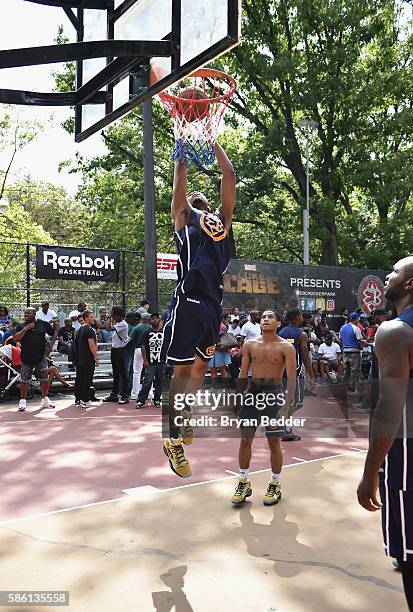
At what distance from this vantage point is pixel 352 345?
43.9ft

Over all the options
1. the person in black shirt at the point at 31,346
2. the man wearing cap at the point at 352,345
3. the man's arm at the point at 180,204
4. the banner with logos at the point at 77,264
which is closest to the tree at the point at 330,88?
the man wearing cap at the point at 352,345

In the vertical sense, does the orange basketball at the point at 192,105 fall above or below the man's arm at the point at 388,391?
above

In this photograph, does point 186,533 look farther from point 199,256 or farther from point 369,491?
point 369,491

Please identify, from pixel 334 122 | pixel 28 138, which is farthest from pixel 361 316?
pixel 28 138

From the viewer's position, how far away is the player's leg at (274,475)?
579 centimetres

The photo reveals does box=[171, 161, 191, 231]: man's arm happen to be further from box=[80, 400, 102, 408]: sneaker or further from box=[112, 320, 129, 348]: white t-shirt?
box=[80, 400, 102, 408]: sneaker

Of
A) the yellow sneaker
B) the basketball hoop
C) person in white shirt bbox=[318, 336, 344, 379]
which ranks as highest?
the basketball hoop

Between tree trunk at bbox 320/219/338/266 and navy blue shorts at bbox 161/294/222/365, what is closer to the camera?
navy blue shorts at bbox 161/294/222/365

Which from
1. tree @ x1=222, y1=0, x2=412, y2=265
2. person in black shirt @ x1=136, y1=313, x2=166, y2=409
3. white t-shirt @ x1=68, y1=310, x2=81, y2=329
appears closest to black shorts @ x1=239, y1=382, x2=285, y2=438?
person in black shirt @ x1=136, y1=313, x2=166, y2=409

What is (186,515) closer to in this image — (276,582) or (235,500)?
(235,500)

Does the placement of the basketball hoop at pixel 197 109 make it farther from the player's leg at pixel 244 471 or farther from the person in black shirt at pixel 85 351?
the person in black shirt at pixel 85 351

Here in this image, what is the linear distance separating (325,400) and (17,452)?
777 cm

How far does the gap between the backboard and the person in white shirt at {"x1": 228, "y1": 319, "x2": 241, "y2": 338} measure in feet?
29.6

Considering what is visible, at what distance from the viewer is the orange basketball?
14.3ft
